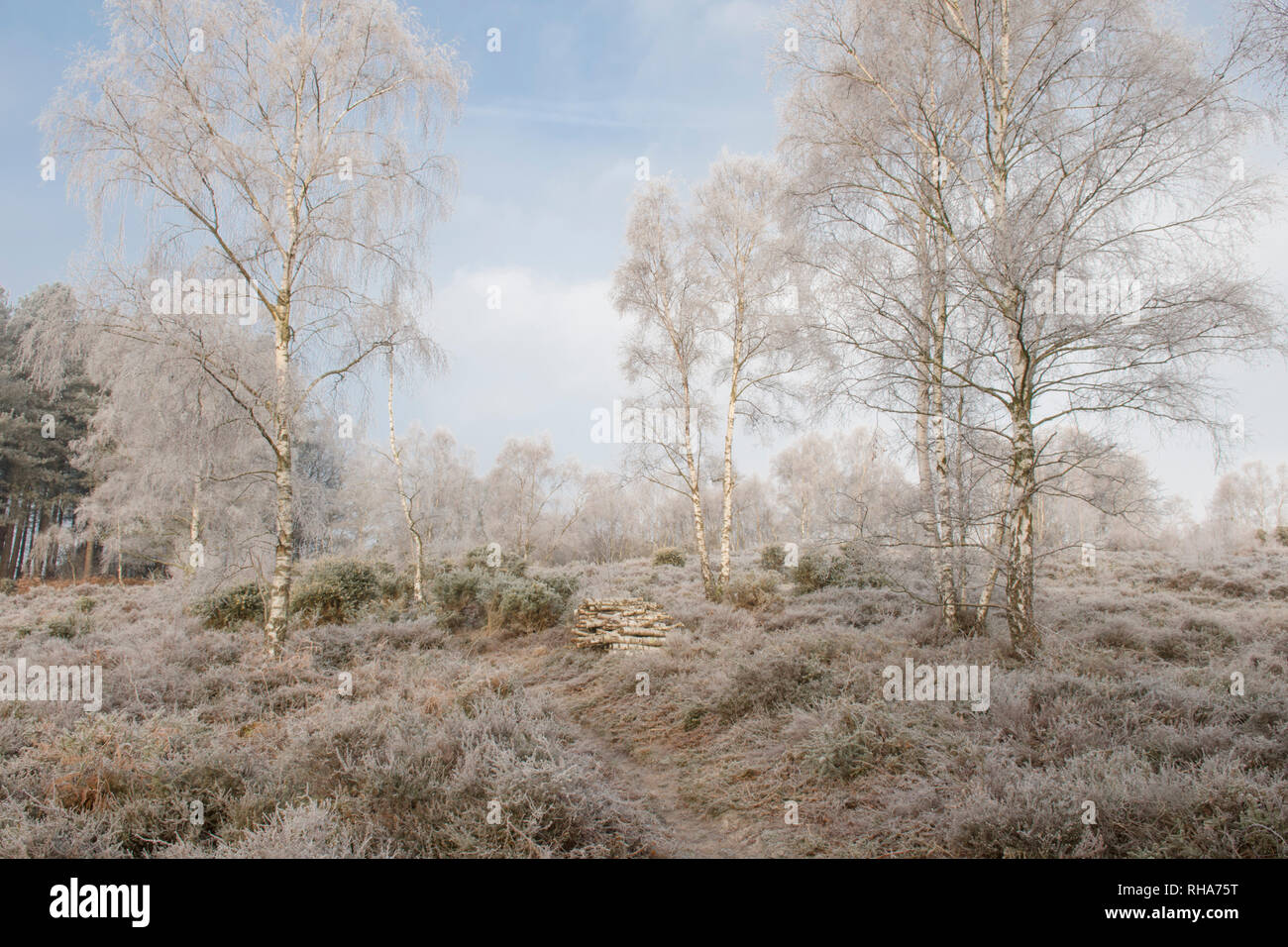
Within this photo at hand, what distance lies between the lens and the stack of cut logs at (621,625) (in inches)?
428

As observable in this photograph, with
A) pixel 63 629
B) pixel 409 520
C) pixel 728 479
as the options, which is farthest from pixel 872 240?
pixel 63 629

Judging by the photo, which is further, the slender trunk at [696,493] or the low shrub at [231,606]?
the slender trunk at [696,493]

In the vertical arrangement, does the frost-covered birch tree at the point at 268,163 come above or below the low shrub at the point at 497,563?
above

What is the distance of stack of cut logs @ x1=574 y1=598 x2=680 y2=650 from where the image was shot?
10.9m

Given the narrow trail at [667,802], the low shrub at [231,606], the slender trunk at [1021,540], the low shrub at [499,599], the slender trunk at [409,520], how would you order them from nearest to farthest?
the narrow trail at [667,802], the slender trunk at [1021,540], the low shrub at [231,606], the low shrub at [499,599], the slender trunk at [409,520]

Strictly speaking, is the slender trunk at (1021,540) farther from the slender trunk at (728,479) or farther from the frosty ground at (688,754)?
the slender trunk at (728,479)

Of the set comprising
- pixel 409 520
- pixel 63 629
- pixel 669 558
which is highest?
pixel 409 520

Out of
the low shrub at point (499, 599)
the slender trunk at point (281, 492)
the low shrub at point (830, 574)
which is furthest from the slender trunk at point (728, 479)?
the slender trunk at point (281, 492)

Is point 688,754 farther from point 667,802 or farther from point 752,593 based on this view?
point 752,593

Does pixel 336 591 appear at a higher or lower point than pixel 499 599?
higher

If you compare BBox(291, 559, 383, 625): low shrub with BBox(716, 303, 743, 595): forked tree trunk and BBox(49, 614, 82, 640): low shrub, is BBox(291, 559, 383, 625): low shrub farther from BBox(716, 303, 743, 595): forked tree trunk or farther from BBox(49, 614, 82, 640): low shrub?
BBox(716, 303, 743, 595): forked tree trunk

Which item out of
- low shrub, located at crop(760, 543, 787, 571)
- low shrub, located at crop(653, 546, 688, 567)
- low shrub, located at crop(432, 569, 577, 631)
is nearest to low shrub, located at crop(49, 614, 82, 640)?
low shrub, located at crop(432, 569, 577, 631)

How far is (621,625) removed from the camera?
37.0 ft
